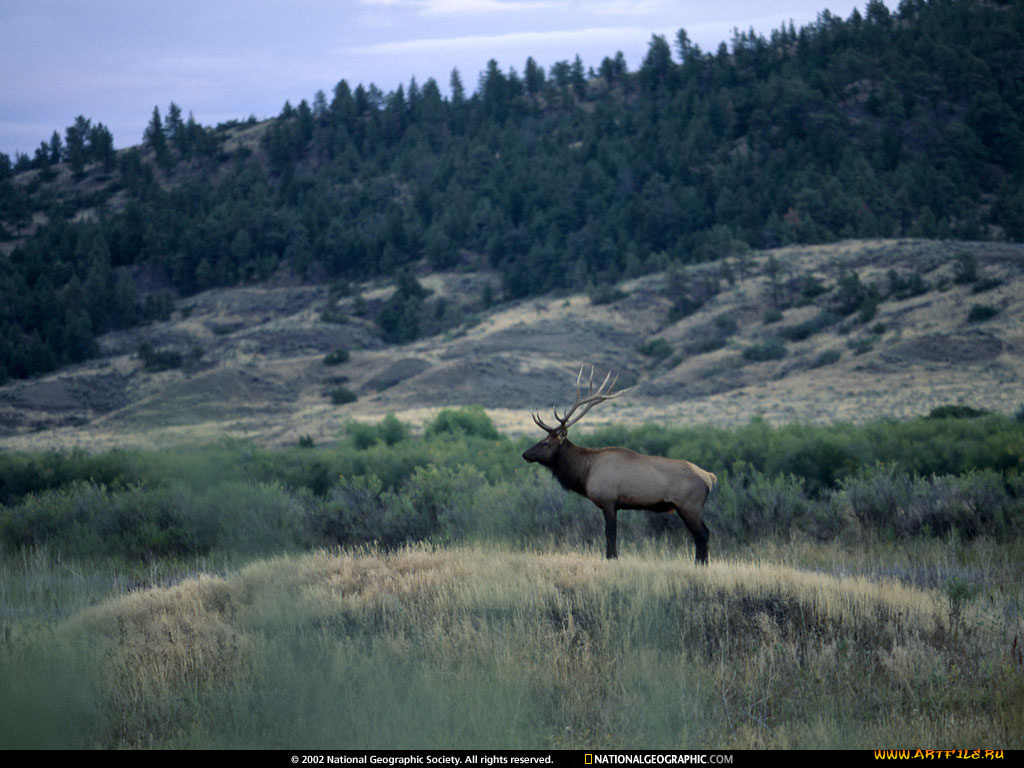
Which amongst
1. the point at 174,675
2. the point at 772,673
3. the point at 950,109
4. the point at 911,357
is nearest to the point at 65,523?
the point at 174,675

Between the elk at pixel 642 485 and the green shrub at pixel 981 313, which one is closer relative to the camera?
the elk at pixel 642 485

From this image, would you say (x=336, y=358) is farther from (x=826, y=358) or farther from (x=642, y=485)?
(x=642, y=485)

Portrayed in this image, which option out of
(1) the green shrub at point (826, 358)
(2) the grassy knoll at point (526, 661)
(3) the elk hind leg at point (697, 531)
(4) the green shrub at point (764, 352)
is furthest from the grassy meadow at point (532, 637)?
(4) the green shrub at point (764, 352)

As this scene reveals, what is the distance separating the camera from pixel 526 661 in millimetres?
5898

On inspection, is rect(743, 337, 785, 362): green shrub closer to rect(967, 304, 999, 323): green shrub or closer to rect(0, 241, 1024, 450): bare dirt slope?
rect(0, 241, 1024, 450): bare dirt slope

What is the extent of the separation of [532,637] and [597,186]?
6801 cm

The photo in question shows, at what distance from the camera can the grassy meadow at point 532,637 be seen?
5.14m

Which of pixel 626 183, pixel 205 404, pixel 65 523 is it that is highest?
pixel 626 183

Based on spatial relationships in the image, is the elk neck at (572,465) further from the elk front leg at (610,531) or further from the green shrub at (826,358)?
the green shrub at (826,358)

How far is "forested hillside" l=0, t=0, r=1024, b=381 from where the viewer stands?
2447 inches

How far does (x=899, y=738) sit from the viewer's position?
16.5 ft

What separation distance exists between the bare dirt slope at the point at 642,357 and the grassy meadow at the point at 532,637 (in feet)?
52.9

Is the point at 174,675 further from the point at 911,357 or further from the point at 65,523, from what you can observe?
the point at 911,357

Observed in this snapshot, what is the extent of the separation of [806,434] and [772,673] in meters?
12.9
